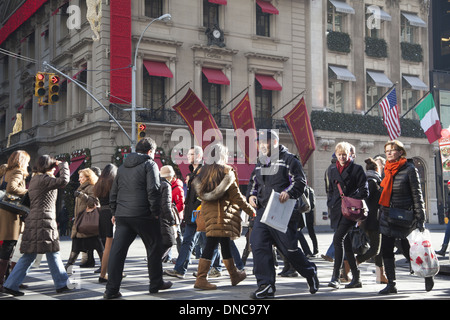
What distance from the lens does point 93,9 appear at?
28.2 meters

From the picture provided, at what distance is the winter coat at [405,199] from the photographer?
7.98 meters

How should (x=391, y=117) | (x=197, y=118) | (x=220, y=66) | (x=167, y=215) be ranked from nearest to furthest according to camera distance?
1. (x=167, y=215)
2. (x=197, y=118)
3. (x=391, y=117)
4. (x=220, y=66)

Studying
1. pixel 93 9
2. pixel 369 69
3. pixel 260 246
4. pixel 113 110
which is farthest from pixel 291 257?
pixel 369 69

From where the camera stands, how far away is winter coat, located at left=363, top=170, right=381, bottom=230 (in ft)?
29.9

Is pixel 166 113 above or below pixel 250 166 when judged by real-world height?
above

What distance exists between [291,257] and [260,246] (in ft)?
1.33

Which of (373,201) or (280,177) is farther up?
(280,177)

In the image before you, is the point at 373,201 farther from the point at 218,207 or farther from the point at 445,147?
the point at 445,147

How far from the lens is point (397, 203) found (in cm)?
813

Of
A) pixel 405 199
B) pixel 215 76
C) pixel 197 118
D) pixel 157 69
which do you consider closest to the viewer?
pixel 405 199

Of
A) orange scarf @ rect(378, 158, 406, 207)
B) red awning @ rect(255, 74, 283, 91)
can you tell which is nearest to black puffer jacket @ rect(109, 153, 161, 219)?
orange scarf @ rect(378, 158, 406, 207)

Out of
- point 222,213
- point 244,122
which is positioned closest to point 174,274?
point 222,213

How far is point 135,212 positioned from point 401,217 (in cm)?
342
